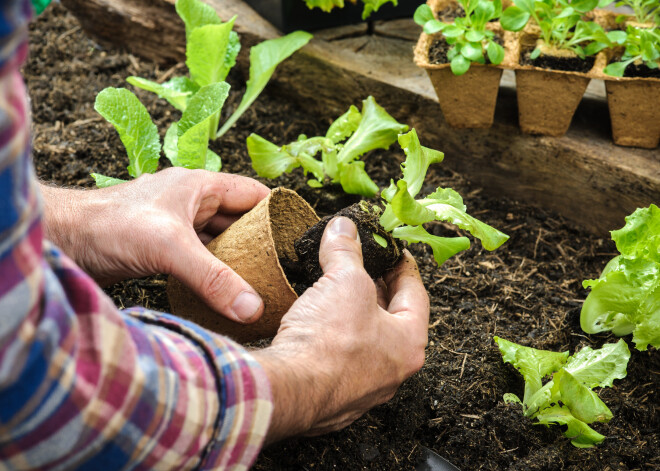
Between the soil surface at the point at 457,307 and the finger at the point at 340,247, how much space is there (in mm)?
351

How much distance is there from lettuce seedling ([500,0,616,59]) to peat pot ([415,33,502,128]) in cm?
13

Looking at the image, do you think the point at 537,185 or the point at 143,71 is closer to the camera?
the point at 537,185

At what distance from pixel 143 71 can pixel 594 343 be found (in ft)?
6.00

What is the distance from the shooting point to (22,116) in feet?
1.67

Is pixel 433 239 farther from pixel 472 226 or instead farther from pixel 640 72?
pixel 640 72

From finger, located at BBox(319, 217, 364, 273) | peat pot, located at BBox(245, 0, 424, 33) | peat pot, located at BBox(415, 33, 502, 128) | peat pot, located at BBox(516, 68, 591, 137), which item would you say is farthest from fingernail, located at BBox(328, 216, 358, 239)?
peat pot, located at BBox(245, 0, 424, 33)

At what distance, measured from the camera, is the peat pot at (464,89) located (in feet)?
5.56

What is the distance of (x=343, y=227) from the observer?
1147 millimetres

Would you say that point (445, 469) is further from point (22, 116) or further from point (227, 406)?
point (22, 116)

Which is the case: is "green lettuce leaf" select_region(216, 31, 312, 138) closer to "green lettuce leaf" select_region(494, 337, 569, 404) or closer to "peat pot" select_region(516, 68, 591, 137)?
"peat pot" select_region(516, 68, 591, 137)

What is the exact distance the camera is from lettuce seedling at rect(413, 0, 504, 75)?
161cm

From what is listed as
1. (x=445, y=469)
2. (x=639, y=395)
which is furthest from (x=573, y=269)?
(x=445, y=469)

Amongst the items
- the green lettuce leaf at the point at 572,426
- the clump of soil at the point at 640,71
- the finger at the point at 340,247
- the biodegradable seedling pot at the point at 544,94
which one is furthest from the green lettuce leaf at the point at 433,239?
the clump of soil at the point at 640,71

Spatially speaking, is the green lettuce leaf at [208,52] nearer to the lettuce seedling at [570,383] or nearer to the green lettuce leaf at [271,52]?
the green lettuce leaf at [271,52]
